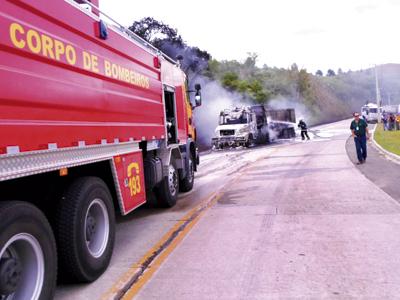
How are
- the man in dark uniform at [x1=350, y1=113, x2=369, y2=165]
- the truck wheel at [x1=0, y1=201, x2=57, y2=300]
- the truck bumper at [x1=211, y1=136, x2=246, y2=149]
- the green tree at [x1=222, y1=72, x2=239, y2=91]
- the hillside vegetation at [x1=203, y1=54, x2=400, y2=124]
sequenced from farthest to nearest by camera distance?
the hillside vegetation at [x1=203, y1=54, x2=400, y2=124] → the green tree at [x1=222, y1=72, x2=239, y2=91] → the truck bumper at [x1=211, y1=136, x2=246, y2=149] → the man in dark uniform at [x1=350, y1=113, x2=369, y2=165] → the truck wheel at [x1=0, y1=201, x2=57, y2=300]

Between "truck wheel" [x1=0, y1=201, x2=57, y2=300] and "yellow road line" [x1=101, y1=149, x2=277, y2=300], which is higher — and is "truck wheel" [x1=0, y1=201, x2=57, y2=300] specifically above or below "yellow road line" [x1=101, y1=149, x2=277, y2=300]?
above

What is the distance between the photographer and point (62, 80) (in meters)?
4.48

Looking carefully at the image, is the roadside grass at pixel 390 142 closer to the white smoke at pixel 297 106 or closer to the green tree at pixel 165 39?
the green tree at pixel 165 39

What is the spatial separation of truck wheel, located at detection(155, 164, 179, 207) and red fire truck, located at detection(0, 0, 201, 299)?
1637 millimetres

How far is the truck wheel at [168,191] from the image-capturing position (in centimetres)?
894

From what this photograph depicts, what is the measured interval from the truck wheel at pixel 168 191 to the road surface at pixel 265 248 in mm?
197

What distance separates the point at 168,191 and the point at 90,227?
3.87m

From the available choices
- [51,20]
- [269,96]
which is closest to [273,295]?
[51,20]

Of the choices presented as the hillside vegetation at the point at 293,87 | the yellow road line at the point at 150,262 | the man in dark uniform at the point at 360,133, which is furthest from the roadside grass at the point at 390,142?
the hillside vegetation at the point at 293,87

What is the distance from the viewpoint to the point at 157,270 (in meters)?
5.30

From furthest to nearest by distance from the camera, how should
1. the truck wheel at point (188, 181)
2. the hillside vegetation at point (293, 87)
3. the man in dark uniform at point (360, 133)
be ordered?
the hillside vegetation at point (293, 87) → the man in dark uniform at point (360, 133) → the truck wheel at point (188, 181)

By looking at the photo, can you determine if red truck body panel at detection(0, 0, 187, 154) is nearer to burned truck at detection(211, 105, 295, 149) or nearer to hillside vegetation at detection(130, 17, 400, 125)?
hillside vegetation at detection(130, 17, 400, 125)

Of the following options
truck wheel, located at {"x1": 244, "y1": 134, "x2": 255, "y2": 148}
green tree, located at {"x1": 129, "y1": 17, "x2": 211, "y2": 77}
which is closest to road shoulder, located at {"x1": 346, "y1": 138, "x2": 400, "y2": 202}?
truck wheel, located at {"x1": 244, "y1": 134, "x2": 255, "y2": 148}

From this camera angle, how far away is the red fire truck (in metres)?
3.61
